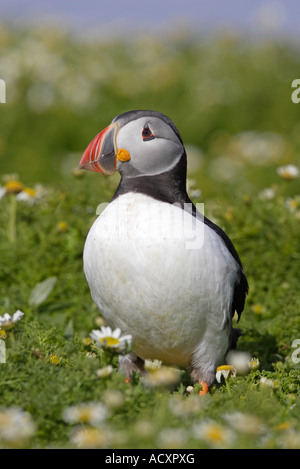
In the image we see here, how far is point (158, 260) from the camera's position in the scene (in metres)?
3.39

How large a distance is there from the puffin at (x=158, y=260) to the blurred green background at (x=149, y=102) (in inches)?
209

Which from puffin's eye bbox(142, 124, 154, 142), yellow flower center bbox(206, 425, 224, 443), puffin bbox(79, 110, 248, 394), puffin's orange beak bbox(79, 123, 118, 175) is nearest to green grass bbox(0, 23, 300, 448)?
yellow flower center bbox(206, 425, 224, 443)

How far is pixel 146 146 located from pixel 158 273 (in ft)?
2.36

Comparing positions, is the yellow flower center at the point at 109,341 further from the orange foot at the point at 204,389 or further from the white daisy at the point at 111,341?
the orange foot at the point at 204,389

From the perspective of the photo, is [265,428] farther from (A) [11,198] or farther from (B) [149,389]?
(A) [11,198]

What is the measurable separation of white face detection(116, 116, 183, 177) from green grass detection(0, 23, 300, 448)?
1043 mm

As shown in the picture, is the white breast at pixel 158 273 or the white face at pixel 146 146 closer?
the white breast at pixel 158 273

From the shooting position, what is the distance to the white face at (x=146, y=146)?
3.64m

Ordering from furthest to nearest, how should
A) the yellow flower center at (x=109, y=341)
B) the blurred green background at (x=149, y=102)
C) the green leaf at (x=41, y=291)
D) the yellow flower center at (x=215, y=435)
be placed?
the blurred green background at (x=149, y=102) < the green leaf at (x=41, y=291) < the yellow flower center at (x=109, y=341) < the yellow flower center at (x=215, y=435)

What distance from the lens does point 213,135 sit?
1134 centimetres

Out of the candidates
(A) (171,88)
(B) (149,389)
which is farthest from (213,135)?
(B) (149,389)

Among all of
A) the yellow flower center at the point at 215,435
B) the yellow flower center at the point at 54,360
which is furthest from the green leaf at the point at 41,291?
the yellow flower center at the point at 215,435
